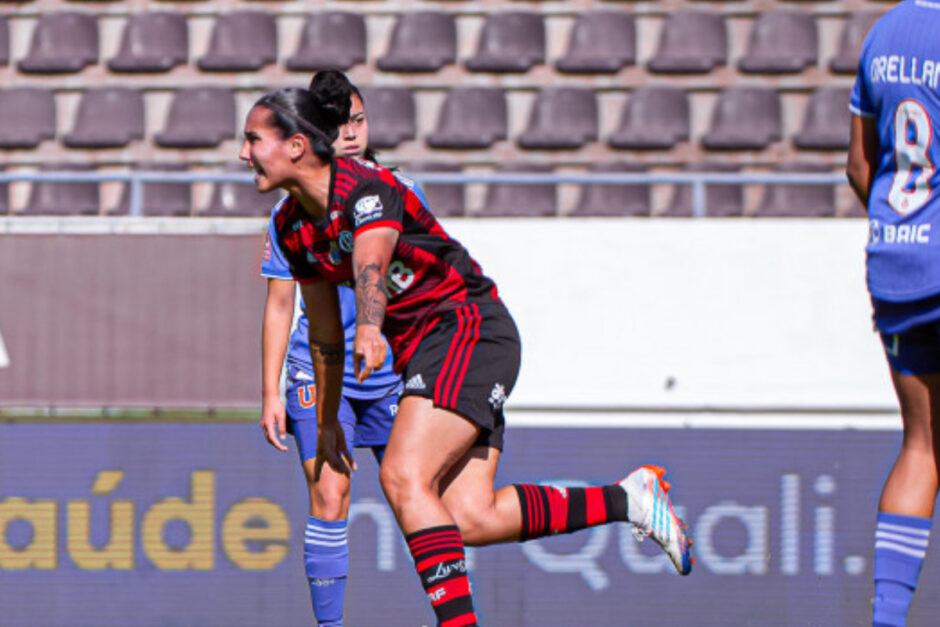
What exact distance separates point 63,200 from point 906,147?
5875 mm

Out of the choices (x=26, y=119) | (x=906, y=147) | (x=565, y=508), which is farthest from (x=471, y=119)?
(x=906, y=147)

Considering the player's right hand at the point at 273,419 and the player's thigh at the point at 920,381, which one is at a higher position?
the player's thigh at the point at 920,381

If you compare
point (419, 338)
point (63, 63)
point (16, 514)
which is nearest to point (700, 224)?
point (419, 338)

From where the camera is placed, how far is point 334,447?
5008 mm

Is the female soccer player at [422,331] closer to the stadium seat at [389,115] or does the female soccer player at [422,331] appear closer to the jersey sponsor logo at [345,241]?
the jersey sponsor logo at [345,241]

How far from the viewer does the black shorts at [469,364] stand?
14.1 feet

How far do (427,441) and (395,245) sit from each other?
546 mm

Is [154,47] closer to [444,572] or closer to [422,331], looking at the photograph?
[422,331]

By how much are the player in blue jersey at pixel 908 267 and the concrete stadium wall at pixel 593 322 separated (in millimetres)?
2815

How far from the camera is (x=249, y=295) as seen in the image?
682 cm

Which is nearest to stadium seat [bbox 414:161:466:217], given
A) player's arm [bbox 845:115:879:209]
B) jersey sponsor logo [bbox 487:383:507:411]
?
jersey sponsor logo [bbox 487:383:507:411]

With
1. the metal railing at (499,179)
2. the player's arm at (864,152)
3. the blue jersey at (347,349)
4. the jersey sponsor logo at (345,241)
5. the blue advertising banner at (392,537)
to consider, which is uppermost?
the player's arm at (864,152)

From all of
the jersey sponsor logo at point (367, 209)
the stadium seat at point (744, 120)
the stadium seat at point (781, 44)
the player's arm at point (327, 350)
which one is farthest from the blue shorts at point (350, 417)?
the stadium seat at point (781, 44)

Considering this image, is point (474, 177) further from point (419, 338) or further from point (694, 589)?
point (419, 338)
